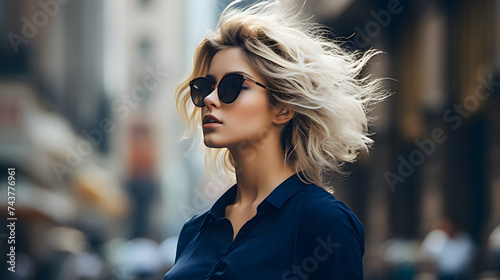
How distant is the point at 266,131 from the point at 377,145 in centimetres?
1853

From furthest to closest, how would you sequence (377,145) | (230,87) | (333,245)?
1. (377,145)
2. (230,87)
3. (333,245)

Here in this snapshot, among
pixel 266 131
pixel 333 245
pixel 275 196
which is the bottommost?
pixel 333 245

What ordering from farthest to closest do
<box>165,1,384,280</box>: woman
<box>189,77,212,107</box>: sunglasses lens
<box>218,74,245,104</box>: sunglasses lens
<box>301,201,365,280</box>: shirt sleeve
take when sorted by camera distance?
<box>189,77,212,107</box>: sunglasses lens < <box>218,74,245,104</box>: sunglasses lens < <box>165,1,384,280</box>: woman < <box>301,201,365,280</box>: shirt sleeve

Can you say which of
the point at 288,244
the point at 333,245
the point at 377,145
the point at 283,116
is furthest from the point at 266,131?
the point at 377,145

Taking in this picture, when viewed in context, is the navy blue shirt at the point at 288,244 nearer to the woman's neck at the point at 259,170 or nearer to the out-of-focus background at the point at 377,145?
the woman's neck at the point at 259,170

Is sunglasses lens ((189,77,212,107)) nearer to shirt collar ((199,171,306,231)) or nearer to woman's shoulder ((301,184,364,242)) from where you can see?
shirt collar ((199,171,306,231))

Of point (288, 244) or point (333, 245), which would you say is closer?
point (333, 245)

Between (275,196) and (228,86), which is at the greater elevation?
(228,86)

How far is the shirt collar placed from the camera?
2346 mm

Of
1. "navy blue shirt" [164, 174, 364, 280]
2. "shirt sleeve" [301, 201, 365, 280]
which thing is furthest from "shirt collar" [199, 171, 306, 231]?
"shirt sleeve" [301, 201, 365, 280]

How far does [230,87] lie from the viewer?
2.48 metres

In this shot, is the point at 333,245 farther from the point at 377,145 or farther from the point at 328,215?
the point at 377,145

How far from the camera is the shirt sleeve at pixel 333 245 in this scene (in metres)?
2.08

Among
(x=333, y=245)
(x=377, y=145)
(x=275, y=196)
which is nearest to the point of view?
(x=333, y=245)
